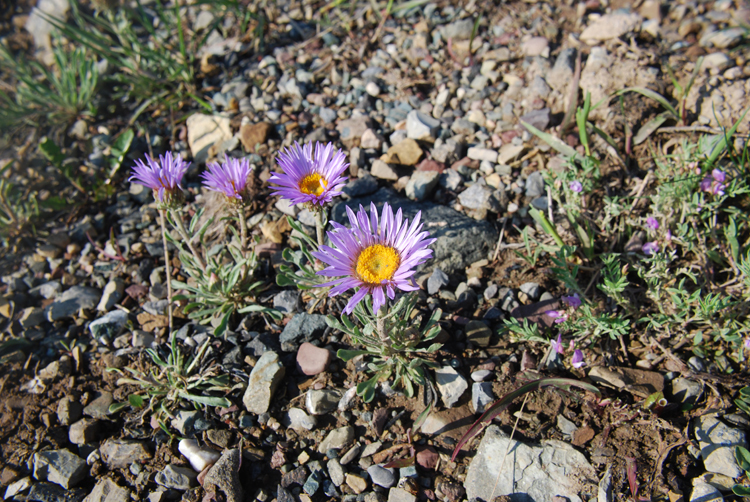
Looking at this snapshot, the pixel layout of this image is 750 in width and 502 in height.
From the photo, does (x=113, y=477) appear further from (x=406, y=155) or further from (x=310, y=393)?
(x=406, y=155)

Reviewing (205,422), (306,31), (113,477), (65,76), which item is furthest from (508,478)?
(65,76)

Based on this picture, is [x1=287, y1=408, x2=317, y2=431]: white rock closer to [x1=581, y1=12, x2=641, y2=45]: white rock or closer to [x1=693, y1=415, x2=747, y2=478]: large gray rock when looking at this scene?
[x1=693, y1=415, x2=747, y2=478]: large gray rock

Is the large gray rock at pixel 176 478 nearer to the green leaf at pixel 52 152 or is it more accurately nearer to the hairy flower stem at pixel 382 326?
the hairy flower stem at pixel 382 326

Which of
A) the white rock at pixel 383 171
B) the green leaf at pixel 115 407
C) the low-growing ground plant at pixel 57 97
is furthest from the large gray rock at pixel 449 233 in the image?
the low-growing ground plant at pixel 57 97

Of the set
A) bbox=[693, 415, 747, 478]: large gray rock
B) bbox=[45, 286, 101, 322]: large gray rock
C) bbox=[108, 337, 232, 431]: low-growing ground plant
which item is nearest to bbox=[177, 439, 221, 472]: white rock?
bbox=[108, 337, 232, 431]: low-growing ground plant

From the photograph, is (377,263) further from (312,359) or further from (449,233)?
(449,233)

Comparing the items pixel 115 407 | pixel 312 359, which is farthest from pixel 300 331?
pixel 115 407

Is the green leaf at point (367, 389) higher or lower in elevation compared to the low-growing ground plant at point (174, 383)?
lower
